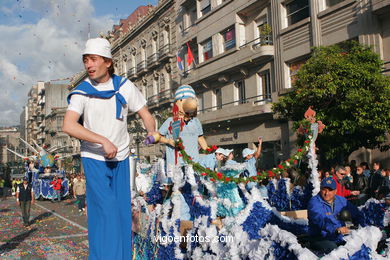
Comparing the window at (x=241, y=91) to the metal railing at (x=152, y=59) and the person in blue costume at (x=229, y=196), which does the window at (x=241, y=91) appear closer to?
the metal railing at (x=152, y=59)

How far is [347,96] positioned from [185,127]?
7940 mm

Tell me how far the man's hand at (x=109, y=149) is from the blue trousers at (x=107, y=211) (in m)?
0.18

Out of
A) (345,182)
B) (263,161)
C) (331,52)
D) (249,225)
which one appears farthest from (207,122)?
(249,225)

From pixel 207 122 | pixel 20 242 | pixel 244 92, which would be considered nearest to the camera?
pixel 20 242

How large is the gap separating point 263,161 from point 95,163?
65.2ft

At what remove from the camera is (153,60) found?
3584 centimetres

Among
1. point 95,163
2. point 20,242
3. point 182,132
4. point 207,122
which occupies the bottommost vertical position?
point 20,242

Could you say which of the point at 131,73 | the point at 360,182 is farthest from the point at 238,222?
the point at 131,73

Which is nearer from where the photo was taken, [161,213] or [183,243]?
[183,243]

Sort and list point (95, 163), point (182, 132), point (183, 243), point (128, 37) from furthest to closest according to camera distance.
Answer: point (128, 37) → point (182, 132) → point (183, 243) → point (95, 163)

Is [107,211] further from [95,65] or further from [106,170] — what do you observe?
[95,65]

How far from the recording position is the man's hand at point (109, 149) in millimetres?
2723

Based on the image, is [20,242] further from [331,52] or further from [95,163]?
[331,52]

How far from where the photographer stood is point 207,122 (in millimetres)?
25250
